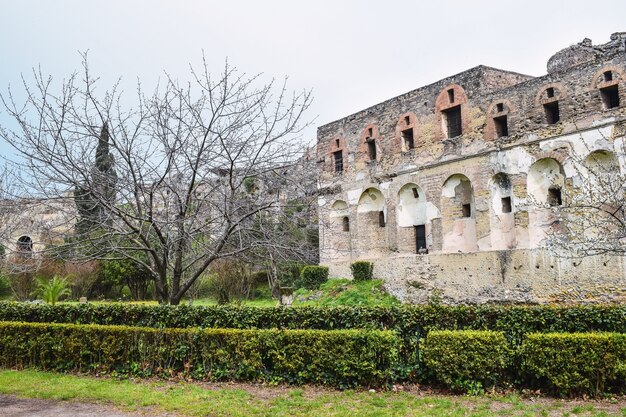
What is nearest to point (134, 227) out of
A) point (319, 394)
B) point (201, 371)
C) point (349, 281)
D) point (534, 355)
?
point (201, 371)

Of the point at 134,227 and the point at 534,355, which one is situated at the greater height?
the point at 134,227

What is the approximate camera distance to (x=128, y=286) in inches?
1312

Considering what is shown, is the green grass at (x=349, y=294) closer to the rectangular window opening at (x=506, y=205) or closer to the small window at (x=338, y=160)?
the rectangular window opening at (x=506, y=205)

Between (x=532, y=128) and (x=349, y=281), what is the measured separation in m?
10.4

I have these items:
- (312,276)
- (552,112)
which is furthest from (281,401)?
(312,276)

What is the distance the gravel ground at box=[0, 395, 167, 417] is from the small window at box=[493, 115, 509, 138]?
65.9 ft

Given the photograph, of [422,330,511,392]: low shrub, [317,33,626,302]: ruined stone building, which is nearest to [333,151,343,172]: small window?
[317,33,626,302]: ruined stone building

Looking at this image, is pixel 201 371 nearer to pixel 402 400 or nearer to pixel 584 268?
pixel 402 400

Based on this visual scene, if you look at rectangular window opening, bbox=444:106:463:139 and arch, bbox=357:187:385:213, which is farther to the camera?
arch, bbox=357:187:385:213

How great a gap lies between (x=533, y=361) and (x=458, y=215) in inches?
692

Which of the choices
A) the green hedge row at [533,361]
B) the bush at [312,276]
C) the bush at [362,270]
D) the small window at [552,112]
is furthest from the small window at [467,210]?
the green hedge row at [533,361]

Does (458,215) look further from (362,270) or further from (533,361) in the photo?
(533,361)

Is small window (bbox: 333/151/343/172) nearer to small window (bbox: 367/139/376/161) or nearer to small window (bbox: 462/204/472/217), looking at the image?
small window (bbox: 367/139/376/161)

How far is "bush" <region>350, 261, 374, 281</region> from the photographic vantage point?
958 inches
